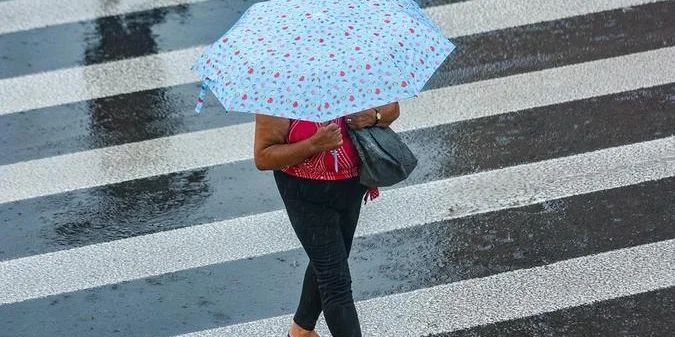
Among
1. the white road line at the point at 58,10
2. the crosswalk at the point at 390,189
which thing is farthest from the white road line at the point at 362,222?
the white road line at the point at 58,10

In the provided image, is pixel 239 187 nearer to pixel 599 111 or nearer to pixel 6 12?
pixel 599 111

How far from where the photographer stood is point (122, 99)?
8.10 metres

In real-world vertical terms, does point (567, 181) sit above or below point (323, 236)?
below

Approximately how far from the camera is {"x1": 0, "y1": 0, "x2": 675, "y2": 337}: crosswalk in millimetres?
6145

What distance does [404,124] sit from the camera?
7.72 meters

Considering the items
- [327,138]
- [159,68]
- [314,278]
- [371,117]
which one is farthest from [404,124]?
[327,138]

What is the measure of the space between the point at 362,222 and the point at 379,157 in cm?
200

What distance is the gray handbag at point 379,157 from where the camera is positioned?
16.0 feet

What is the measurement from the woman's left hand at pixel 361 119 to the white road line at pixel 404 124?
2578 mm

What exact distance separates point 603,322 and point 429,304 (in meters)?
0.85

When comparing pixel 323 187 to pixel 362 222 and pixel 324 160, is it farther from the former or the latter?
pixel 362 222

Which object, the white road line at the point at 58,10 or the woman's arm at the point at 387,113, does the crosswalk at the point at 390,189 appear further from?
the woman's arm at the point at 387,113

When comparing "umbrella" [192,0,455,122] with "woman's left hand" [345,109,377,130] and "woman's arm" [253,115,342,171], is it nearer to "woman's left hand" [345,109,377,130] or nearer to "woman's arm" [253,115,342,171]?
"woman's arm" [253,115,342,171]

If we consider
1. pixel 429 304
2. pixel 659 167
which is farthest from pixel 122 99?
pixel 659 167
